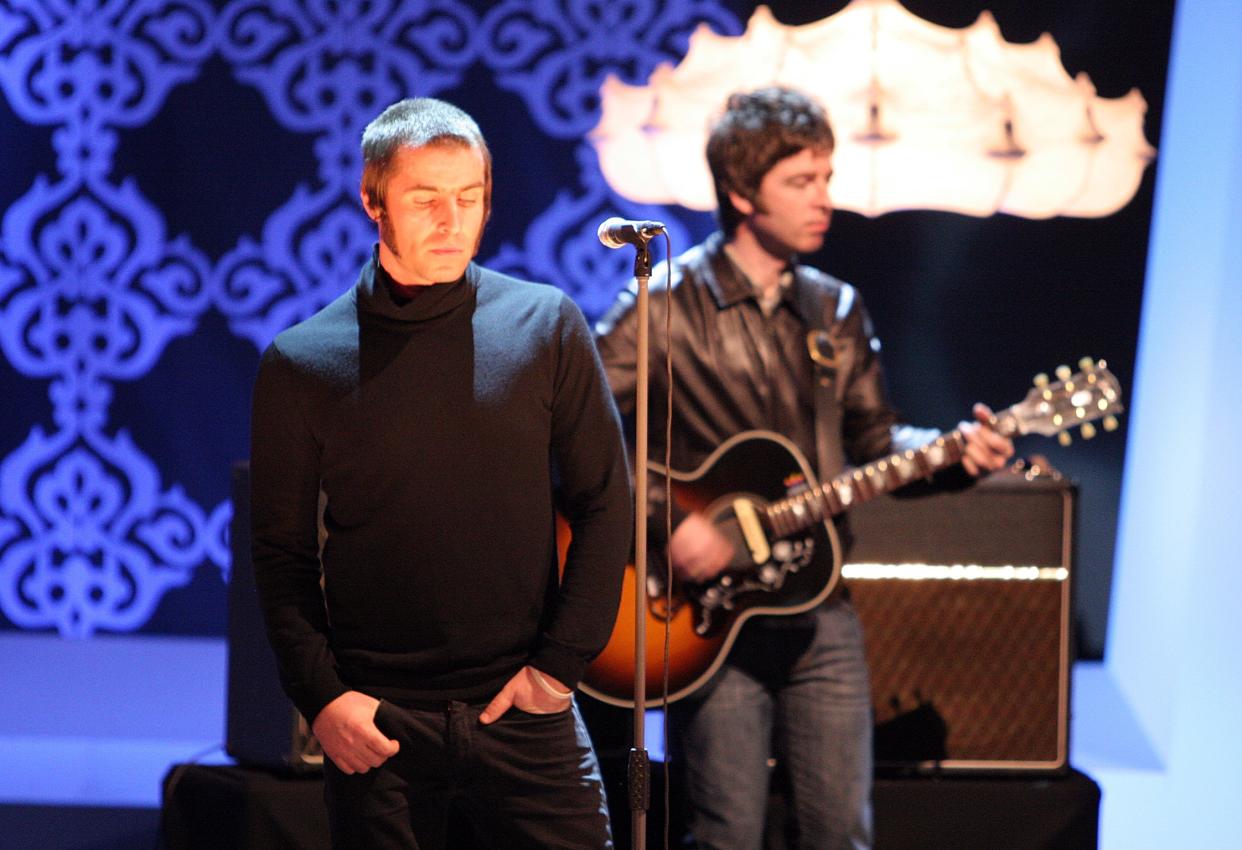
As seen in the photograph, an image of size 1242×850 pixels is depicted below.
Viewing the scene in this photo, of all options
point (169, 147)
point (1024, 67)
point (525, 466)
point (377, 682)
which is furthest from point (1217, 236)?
point (169, 147)

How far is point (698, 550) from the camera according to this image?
2.80m

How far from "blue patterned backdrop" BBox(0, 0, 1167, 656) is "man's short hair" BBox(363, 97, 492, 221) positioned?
244 centimetres

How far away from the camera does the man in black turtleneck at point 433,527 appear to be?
2051 millimetres

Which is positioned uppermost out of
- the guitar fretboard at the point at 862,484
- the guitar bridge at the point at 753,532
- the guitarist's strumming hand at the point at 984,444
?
the guitarist's strumming hand at the point at 984,444

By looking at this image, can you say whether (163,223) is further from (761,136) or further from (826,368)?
(826,368)

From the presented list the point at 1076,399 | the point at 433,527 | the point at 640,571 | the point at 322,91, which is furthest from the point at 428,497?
the point at 322,91

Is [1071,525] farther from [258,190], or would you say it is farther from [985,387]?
[258,190]

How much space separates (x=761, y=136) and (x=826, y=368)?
20.5 inches

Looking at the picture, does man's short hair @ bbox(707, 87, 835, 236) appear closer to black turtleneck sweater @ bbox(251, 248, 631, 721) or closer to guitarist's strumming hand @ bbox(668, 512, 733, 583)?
guitarist's strumming hand @ bbox(668, 512, 733, 583)

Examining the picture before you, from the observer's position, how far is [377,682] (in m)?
2.10

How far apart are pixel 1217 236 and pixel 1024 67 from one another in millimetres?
947

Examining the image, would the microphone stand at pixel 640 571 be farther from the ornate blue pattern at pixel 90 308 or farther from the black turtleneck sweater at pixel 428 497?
the ornate blue pattern at pixel 90 308

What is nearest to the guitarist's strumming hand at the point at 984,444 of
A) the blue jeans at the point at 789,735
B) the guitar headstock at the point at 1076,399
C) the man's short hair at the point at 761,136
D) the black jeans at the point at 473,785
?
the guitar headstock at the point at 1076,399

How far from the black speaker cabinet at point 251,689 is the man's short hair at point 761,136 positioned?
1.24 metres
